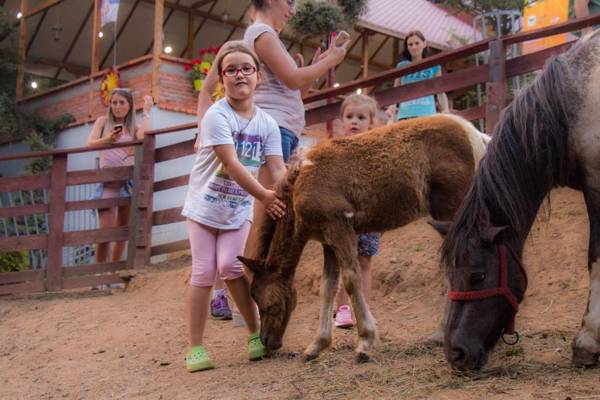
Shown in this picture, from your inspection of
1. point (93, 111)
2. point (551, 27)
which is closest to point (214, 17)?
point (93, 111)

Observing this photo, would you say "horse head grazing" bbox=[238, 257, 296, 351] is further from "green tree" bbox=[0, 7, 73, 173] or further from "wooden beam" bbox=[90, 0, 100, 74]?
"wooden beam" bbox=[90, 0, 100, 74]

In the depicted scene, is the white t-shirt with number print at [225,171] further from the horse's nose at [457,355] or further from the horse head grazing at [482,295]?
the horse's nose at [457,355]

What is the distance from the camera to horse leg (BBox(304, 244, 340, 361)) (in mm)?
3826

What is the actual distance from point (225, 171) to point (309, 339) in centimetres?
134

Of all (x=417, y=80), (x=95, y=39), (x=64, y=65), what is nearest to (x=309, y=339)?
(x=417, y=80)

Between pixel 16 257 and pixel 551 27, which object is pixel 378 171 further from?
pixel 16 257

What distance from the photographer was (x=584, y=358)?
310 centimetres

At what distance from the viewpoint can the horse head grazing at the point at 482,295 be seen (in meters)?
3.03

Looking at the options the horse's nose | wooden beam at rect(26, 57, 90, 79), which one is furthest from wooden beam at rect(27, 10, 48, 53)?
the horse's nose

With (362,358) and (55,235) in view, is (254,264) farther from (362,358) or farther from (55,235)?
(55,235)

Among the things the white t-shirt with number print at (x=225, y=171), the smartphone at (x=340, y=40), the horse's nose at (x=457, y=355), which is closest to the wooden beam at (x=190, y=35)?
the smartphone at (x=340, y=40)

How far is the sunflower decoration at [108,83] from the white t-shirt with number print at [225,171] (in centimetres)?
881

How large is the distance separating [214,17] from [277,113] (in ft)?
40.4

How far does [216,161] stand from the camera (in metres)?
4.08
